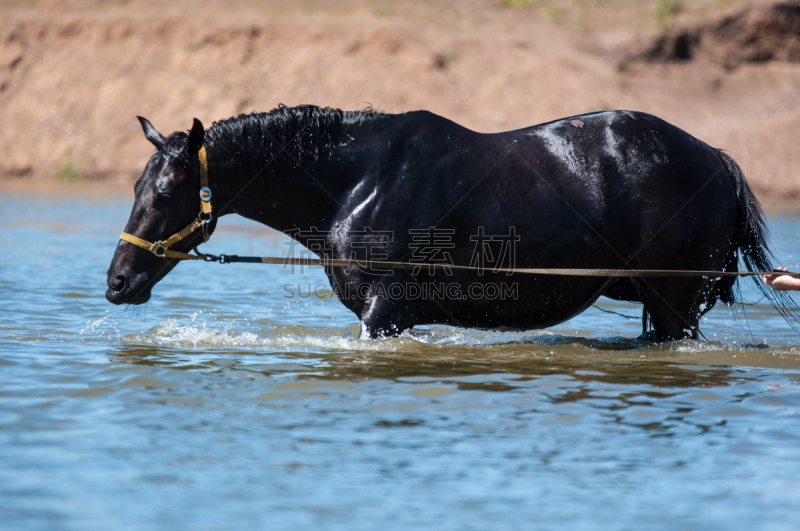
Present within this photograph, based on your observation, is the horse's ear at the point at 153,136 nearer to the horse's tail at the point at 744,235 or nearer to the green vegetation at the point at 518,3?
the horse's tail at the point at 744,235

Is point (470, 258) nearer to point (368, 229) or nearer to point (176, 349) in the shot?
point (368, 229)

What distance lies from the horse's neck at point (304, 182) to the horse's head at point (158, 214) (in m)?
0.22

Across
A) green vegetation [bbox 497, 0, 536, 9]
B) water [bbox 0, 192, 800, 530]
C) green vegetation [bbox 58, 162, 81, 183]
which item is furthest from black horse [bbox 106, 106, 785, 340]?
green vegetation [bbox 497, 0, 536, 9]

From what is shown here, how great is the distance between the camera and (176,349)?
20.4 ft

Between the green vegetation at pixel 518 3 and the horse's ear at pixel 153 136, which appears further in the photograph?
the green vegetation at pixel 518 3

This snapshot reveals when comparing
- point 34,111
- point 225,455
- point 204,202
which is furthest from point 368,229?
point 34,111

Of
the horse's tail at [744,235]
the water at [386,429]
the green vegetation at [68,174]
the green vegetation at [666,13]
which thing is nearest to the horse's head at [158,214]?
the water at [386,429]

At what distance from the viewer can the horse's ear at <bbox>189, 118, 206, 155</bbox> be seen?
213 inches

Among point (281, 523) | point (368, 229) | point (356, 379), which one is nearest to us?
point (281, 523)

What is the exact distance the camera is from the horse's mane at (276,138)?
5.73 meters

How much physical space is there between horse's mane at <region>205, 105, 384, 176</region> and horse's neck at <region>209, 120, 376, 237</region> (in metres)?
0.02

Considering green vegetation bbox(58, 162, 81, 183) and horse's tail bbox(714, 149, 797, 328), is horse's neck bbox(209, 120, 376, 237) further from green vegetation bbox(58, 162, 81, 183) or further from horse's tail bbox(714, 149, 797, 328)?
green vegetation bbox(58, 162, 81, 183)

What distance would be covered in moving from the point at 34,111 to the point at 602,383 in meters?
A: 30.2

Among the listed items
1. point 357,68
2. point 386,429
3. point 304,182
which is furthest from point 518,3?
point 386,429
